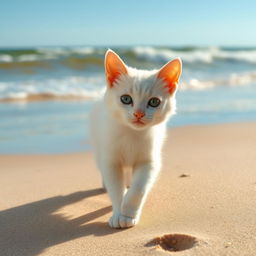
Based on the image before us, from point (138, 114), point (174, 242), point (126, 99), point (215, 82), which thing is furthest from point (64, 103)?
point (174, 242)

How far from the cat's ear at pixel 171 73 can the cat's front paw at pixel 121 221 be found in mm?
744

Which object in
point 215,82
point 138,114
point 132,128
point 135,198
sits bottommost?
point 215,82

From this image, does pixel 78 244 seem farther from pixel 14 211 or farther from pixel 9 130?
pixel 9 130

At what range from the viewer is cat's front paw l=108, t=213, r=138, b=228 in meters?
2.29

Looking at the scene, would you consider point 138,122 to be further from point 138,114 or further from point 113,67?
point 113,67

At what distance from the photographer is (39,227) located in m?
2.36

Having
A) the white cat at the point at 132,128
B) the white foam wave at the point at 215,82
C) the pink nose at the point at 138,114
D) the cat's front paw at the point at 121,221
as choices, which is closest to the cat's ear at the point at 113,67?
the white cat at the point at 132,128

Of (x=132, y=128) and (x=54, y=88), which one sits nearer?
(x=132, y=128)

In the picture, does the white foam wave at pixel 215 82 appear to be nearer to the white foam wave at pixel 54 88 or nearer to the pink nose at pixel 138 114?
the white foam wave at pixel 54 88

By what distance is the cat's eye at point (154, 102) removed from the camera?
237 centimetres

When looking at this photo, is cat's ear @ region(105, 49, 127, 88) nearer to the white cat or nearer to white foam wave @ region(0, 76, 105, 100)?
the white cat

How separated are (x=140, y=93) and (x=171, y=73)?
28cm

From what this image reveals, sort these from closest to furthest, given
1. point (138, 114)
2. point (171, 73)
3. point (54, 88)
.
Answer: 1. point (138, 114)
2. point (171, 73)
3. point (54, 88)

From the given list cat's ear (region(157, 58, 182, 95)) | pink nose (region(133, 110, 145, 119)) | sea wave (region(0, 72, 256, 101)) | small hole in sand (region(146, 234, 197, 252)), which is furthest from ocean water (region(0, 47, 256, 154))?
small hole in sand (region(146, 234, 197, 252))
